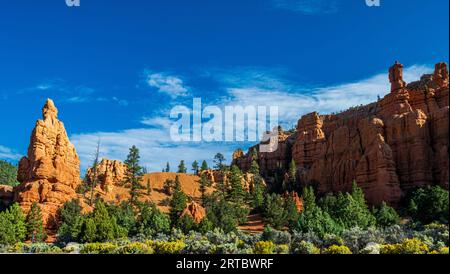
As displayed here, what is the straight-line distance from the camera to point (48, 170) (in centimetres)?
5653

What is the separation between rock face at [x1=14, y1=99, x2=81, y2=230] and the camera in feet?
176

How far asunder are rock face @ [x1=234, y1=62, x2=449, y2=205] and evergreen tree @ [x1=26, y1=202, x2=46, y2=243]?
1604 inches

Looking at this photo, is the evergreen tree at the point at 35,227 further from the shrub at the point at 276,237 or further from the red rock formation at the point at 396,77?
the red rock formation at the point at 396,77

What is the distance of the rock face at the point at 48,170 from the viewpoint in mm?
53781

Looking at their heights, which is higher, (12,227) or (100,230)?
(12,227)

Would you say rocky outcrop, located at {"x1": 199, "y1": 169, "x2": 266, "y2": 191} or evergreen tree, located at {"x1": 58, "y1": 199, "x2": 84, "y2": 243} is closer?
evergreen tree, located at {"x1": 58, "y1": 199, "x2": 84, "y2": 243}

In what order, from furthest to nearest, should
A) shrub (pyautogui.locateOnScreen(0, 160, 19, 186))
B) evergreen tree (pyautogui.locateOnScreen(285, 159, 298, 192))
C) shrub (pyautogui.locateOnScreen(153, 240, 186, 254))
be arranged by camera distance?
1. shrub (pyautogui.locateOnScreen(0, 160, 19, 186))
2. evergreen tree (pyautogui.locateOnScreen(285, 159, 298, 192))
3. shrub (pyautogui.locateOnScreen(153, 240, 186, 254))

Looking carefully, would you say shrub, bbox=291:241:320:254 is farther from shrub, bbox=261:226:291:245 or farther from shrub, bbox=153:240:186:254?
shrub, bbox=153:240:186:254

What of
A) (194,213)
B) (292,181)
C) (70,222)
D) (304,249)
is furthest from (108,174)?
(304,249)

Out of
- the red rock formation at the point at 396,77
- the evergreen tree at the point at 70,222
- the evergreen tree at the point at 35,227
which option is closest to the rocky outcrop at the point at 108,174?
the evergreen tree at the point at 70,222

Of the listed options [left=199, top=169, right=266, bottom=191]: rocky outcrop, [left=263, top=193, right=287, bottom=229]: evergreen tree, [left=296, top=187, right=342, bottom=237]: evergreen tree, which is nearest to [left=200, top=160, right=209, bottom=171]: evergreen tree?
[left=199, top=169, right=266, bottom=191]: rocky outcrop

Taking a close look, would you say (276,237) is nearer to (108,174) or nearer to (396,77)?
(396,77)

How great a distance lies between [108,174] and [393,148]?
5167cm
